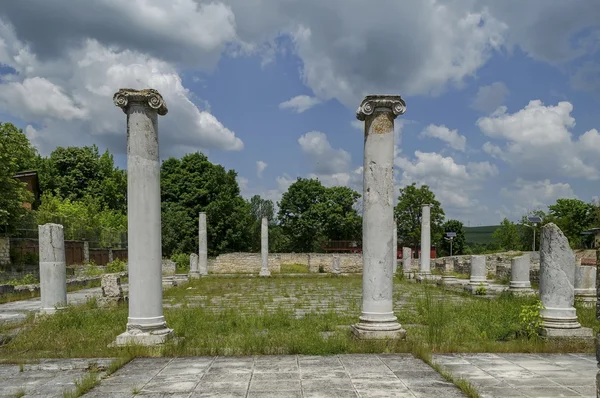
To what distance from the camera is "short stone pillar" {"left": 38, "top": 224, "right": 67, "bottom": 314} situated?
11.8 metres

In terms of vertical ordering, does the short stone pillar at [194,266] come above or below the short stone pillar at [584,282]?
below

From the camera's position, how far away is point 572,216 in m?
55.7

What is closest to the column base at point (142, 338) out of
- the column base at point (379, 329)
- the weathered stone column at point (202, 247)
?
the column base at point (379, 329)

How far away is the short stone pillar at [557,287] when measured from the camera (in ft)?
27.1

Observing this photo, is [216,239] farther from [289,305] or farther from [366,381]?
[366,381]

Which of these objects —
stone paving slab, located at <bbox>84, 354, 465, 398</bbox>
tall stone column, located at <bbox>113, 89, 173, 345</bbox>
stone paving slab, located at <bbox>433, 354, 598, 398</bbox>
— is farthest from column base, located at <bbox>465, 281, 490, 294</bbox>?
tall stone column, located at <bbox>113, 89, 173, 345</bbox>

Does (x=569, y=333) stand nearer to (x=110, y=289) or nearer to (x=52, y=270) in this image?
(x=110, y=289)

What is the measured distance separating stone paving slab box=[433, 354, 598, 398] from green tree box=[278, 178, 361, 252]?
47251 mm

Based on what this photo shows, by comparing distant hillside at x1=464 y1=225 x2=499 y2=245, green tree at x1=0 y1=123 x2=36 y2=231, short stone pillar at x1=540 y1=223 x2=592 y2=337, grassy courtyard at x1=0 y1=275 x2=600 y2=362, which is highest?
green tree at x1=0 y1=123 x2=36 y2=231

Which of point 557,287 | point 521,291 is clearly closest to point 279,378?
point 557,287

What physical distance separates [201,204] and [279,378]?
41.9 metres

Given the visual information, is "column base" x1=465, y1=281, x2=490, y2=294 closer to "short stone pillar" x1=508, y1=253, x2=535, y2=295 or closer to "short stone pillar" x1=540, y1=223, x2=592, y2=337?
"short stone pillar" x1=508, y1=253, x2=535, y2=295

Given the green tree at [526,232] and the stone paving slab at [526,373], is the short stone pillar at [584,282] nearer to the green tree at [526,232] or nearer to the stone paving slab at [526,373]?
the stone paving slab at [526,373]

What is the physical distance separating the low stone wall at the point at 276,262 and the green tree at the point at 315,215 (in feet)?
42.2
